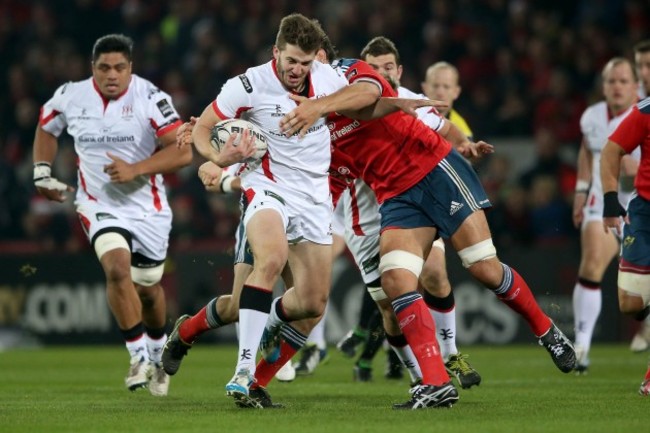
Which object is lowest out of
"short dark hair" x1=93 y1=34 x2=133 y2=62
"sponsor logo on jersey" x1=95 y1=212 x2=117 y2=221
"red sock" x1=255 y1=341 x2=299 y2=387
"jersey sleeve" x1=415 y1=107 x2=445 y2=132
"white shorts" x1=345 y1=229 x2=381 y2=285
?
"red sock" x1=255 y1=341 x2=299 y2=387

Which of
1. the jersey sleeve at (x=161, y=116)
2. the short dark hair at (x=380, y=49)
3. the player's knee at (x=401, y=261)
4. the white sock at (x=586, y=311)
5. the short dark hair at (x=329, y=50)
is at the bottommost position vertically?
the white sock at (x=586, y=311)

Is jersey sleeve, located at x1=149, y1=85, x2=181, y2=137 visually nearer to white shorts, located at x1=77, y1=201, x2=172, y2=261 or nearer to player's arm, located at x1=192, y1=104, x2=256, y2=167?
white shorts, located at x1=77, y1=201, x2=172, y2=261

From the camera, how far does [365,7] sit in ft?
67.6

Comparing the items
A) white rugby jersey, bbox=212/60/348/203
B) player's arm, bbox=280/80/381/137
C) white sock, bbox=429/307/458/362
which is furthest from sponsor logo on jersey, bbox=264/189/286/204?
white sock, bbox=429/307/458/362

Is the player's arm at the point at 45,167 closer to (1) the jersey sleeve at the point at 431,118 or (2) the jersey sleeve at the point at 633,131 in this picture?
(1) the jersey sleeve at the point at 431,118

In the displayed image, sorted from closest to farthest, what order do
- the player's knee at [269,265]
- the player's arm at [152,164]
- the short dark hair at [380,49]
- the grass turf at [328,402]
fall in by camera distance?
the grass turf at [328,402]
the player's knee at [269,265]
the player's arm at [152,164]
the short dark hair at [380,49]

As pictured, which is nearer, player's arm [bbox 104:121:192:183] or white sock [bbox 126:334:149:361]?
white sock [bbox 126:334:149:361]

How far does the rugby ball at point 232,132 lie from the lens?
7656mm

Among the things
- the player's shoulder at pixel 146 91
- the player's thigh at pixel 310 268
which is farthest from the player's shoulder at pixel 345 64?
the player's shoulder at pixel 146 91

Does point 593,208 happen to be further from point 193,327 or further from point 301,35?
point 301,35

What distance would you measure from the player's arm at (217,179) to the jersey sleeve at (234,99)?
76 centimetres

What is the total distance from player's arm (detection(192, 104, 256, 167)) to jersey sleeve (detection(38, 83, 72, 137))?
112 inches

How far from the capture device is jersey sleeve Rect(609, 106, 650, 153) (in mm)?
8633

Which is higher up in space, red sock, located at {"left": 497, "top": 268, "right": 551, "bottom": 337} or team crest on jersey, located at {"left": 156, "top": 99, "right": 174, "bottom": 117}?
team crest on jersey, located at {"left": 156, "top": 99, "right": 174, "bottom": 117}
